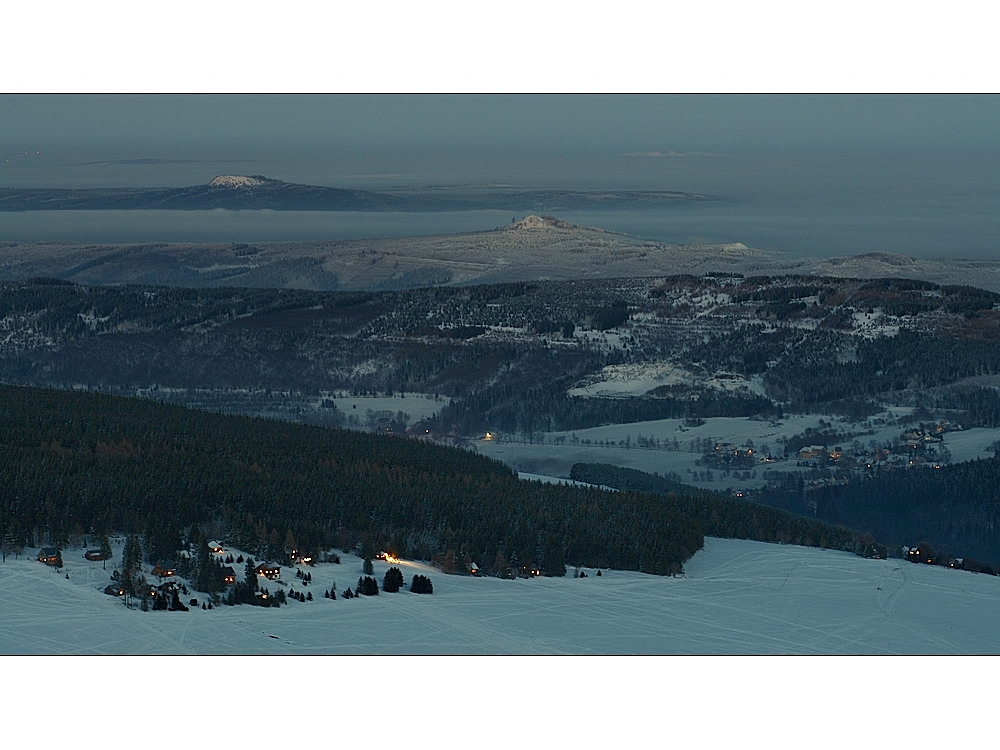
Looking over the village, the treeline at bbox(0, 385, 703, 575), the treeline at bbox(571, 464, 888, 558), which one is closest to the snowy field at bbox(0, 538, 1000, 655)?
the village

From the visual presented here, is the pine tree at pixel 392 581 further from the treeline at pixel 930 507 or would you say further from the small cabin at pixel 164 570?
the treeline at pixel 930 507

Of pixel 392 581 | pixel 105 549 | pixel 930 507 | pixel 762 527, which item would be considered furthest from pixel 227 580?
pixel 930 507

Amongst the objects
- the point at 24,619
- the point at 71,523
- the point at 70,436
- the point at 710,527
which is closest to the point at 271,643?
the point at 24,619

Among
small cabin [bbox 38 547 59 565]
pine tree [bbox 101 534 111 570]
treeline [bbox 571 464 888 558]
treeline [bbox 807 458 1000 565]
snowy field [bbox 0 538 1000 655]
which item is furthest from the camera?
treeline [bbox 807 458 1000 565]

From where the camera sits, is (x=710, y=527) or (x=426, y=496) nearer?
(x=426, y=496)

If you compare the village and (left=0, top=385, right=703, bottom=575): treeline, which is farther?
(left=0, top=385, right=703, bottom=575): treeline

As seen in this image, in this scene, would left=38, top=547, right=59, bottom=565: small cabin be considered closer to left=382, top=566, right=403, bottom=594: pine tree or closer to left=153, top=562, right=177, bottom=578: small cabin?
left=153, top=562, right=177, bottom=578: small cabin

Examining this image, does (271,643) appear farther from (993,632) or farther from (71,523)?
(993,632)
